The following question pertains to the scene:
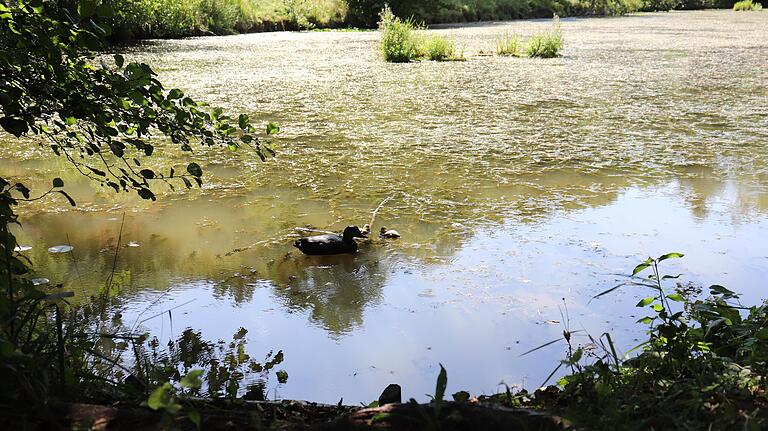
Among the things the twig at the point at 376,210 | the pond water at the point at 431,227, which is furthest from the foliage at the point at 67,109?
the twig at the point at 376,210

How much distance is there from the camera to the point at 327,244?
12.9 feet

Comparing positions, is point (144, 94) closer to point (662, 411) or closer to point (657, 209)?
point (662, 411)

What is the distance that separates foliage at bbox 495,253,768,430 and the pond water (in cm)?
50

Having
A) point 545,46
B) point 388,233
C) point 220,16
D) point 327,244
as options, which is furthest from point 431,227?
point 220,16

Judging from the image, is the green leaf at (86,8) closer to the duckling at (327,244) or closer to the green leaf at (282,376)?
the green leaf at (282,376)

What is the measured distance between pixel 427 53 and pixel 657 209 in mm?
10590

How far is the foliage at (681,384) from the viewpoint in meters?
1.62

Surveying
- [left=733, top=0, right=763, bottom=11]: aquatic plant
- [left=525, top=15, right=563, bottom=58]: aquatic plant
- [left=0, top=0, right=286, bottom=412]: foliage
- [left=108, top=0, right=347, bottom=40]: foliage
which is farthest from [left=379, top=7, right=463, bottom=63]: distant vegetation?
[left=733, top=0, right=763, bottom=11]: aquatic plant

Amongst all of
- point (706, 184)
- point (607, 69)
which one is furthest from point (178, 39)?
point (706, 184)

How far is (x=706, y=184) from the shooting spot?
5254mm

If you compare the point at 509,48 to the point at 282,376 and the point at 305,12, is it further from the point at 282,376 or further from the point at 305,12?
the point at 282,376

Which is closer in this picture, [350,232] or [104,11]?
[104,11]

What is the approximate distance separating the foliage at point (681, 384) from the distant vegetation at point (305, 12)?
15.4 metres

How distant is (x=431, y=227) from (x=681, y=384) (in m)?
2.64
